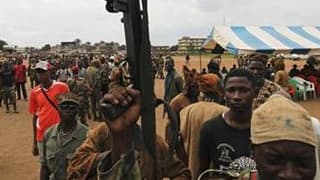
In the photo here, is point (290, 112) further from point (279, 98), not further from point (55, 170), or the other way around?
point (55, 170)

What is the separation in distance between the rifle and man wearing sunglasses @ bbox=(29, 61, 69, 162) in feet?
11.5

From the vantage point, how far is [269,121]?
154 cm

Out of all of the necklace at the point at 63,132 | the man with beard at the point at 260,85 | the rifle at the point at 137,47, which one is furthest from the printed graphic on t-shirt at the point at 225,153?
the necklace at the point at 63,132

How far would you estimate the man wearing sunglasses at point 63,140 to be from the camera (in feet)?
12.7

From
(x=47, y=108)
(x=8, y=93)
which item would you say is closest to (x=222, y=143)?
(x=47, y=108)

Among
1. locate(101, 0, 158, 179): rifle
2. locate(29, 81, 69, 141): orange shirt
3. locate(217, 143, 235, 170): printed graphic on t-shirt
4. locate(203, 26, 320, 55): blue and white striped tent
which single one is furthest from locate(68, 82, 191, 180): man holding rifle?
locate(203, 26, 320, 55): blue and white striped tent

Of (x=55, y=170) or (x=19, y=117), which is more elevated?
(x=55, y=170)

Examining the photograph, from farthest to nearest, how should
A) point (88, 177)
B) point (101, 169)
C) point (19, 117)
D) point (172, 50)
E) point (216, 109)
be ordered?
point (172, 50)
point (19, 117)
point (216, 109)
point (88, 177)
point (101, 169)

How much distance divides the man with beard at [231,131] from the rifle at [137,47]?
3.95ft

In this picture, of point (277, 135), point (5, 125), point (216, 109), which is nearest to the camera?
point (277, 135)

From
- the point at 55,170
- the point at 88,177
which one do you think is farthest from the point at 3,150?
the point at 88,177

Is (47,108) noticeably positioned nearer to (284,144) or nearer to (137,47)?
(137,47)

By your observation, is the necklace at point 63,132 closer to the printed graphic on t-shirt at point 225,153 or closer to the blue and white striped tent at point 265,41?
the printed graphic on t-shirt at point 225,153

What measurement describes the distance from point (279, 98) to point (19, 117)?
45.9 feet
